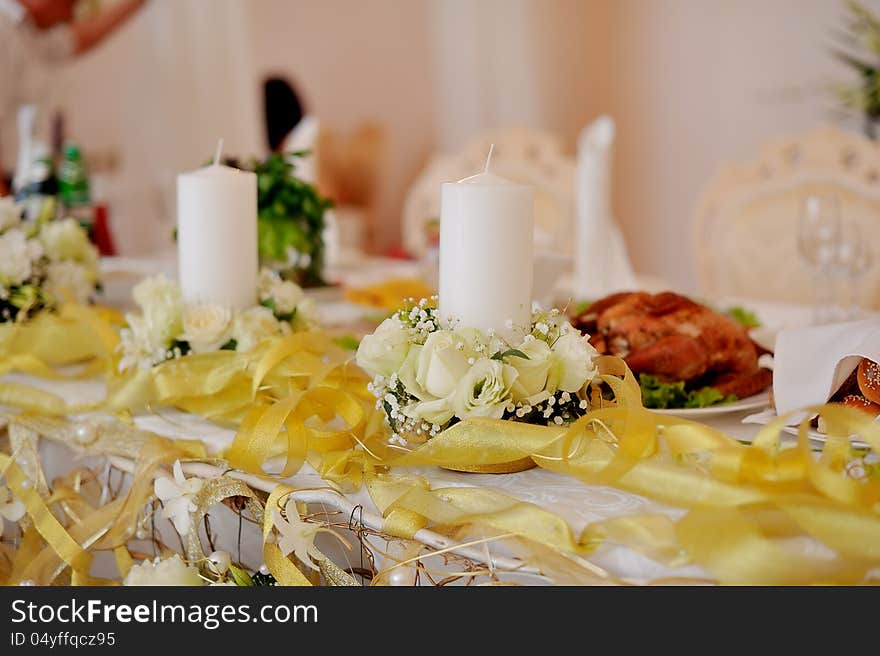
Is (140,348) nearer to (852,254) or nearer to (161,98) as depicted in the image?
(852,254)

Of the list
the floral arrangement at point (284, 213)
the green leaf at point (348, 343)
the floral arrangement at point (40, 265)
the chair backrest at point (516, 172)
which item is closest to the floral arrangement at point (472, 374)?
the green leaf at point (348, 343)

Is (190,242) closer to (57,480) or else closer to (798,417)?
(57,480)

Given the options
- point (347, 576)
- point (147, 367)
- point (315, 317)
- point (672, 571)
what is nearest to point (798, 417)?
point (672, 571)

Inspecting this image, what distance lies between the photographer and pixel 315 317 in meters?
1.14

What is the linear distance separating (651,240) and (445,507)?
4648 mm

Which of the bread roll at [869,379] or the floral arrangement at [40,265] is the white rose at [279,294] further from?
the bread roll at [869,379]

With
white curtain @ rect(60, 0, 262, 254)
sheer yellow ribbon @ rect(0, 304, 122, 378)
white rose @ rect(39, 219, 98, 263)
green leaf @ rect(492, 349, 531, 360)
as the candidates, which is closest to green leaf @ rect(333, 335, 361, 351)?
sheer yellow ribbon @ rect(0, 304, 122, 378)

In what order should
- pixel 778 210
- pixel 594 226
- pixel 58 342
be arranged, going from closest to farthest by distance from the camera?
pixel 58 342, pixel 594 226, pixel 778 210

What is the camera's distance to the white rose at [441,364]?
2.60 feet

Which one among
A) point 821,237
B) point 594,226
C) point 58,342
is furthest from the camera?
point 594,226

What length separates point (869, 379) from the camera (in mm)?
864

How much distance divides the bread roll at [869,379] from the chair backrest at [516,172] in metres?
1.86

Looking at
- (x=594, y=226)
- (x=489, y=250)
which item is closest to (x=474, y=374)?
(x=489, y=250)

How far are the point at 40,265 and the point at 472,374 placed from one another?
31.4 inches
